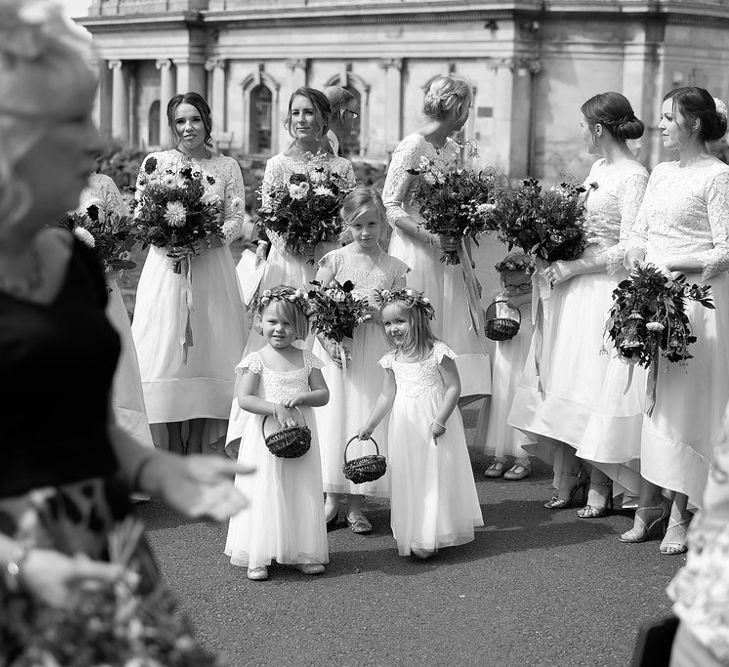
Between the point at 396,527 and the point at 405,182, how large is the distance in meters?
2.72

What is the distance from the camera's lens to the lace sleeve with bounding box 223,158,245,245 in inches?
334

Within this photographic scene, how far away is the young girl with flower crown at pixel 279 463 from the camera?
6488mm

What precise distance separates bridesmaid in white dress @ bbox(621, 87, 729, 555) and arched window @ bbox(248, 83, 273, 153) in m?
42.5

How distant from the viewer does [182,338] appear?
8.52 m

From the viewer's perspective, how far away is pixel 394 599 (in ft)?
20.2

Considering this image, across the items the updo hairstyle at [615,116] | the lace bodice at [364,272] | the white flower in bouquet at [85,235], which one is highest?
the updo hairstyle at [615,116]

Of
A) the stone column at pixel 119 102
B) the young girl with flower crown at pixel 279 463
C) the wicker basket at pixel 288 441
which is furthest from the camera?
the stone column at pixel 119 102

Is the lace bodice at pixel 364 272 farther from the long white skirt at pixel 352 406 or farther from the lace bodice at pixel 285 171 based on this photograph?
the lace bodice at pixel 285 171

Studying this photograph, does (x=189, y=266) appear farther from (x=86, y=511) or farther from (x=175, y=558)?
(x=86, y=511)

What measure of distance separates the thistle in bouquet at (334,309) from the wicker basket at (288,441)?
0.93 metres

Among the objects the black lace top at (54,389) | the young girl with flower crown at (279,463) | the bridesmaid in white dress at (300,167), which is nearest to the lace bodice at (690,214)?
the young girl with flower crown at (279,463)

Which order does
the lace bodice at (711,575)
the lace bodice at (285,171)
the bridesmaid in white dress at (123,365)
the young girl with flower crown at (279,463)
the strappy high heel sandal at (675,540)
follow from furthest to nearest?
1. the lace bodice at (285,171)
2. the bridesmaid in white dress at (123,365)
3. the strappy high heel sandal at (675,540)
4. the young girl with flower crown at (279,463)
5. the lace bodice at (711,575)

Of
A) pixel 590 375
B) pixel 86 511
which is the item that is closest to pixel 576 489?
pixel 590 375

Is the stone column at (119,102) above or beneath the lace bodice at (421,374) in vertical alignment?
above
